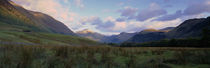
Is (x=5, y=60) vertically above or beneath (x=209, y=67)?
above

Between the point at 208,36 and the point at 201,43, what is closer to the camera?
the point at 208,36

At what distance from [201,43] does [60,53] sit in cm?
4969

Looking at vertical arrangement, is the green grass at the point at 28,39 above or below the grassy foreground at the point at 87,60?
above

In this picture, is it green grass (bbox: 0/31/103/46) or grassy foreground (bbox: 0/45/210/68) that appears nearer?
grassy foreground (bbox: 0/45/210/68)

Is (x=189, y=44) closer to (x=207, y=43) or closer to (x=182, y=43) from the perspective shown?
(x=182, y=43)

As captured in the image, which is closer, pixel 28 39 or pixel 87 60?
pixel 87 60

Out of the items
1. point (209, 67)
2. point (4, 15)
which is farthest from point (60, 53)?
point (4, 15)

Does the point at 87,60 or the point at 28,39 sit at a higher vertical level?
the point at 28,39

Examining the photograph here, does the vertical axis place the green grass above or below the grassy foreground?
above

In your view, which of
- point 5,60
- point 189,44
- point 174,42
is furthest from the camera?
point 174,42

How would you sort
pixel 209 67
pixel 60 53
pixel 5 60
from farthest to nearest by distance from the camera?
pixel 60 53
pixel 209 67
pixel 5 60

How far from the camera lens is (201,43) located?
1736 inches

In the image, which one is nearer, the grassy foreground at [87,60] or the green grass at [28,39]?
the grassy foreground at [87,60]

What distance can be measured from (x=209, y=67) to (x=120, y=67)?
3.35 meters
